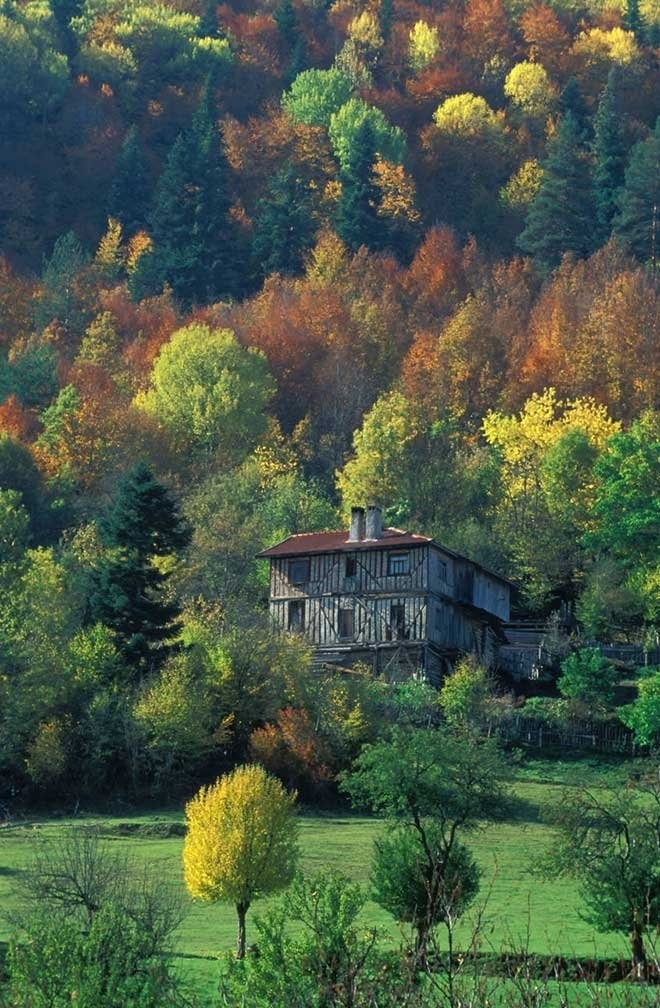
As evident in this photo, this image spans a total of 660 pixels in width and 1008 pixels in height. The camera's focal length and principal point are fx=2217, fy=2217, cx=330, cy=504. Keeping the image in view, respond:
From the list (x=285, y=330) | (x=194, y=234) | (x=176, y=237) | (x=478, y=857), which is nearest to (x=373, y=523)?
(x=478, y=857)

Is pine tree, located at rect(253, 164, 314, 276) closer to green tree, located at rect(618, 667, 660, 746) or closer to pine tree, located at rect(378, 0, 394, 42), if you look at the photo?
pine tree, located at rect(378, 0, 394, 42)

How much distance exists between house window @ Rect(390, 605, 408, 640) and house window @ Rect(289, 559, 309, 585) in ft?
12.6

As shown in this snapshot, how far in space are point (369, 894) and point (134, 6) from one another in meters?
128

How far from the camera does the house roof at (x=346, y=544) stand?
81062 mm

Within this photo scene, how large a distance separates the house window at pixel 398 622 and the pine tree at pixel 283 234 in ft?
187

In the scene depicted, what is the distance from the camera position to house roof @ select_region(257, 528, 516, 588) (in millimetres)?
81062

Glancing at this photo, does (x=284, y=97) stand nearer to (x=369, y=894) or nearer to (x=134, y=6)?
(x=134, y=6)

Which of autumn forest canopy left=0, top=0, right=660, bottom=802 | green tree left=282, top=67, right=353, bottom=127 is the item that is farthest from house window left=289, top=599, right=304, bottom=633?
green tree left=282, top=67, right=353, bottom=127

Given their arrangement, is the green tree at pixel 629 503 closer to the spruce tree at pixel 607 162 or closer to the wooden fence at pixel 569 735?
the wooden fence at pixel 569 735

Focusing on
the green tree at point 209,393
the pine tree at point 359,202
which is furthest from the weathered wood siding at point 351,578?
the pine tree at point 359,202

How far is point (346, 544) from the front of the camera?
81938 mm

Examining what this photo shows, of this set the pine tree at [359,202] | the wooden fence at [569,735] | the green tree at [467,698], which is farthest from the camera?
the pine tree at [359,202]

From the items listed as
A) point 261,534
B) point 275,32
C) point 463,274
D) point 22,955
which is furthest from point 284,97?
point 22,955

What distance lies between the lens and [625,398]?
11050cm
